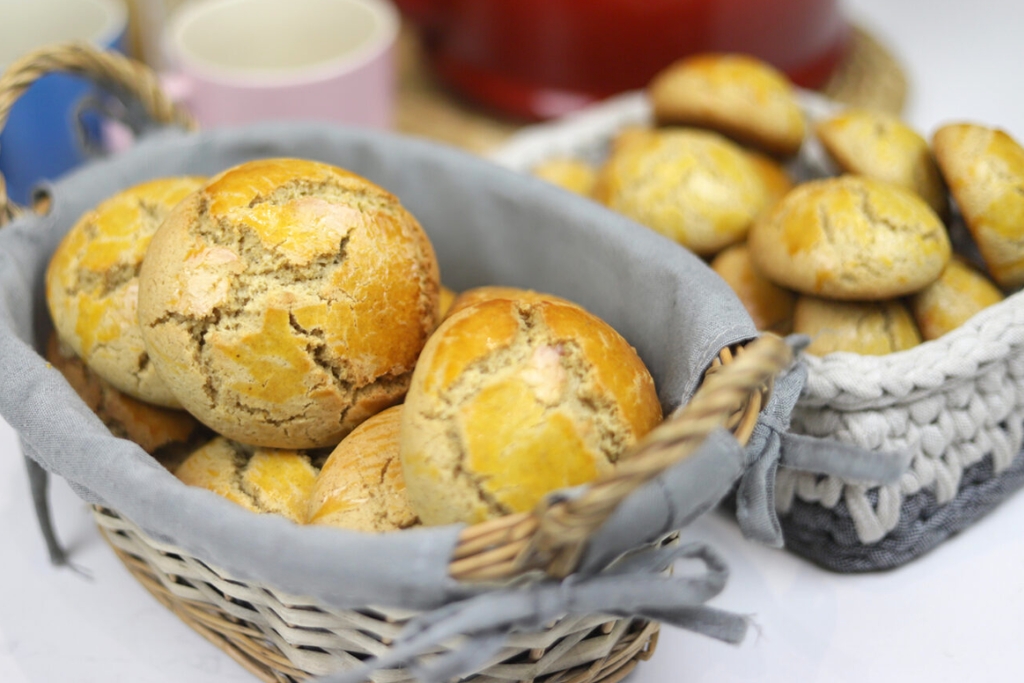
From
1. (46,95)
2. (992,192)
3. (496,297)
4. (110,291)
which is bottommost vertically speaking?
(46,95)

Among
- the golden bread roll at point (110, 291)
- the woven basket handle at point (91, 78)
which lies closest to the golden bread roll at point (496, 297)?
the golden bread roll at point (110, 291)

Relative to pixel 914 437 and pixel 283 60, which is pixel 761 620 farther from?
pixel 283 60

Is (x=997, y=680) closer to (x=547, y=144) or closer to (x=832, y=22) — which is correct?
(x=547, y=144)

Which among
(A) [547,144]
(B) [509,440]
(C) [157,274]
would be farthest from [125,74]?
(B) [509,440]

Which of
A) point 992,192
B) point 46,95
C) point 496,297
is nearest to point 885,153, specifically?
point 992,192

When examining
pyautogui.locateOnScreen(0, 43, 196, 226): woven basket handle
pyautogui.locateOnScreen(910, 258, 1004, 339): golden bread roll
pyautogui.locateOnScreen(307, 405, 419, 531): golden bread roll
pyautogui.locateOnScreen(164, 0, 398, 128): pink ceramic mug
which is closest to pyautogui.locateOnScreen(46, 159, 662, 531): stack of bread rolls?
pyautogui.locateOnScreen(307, 405, 419, 531): golden bread roll

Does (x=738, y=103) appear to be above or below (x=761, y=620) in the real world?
above

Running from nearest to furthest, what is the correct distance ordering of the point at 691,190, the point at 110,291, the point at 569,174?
the point at 110,291 → the point at 691,190 → the point at 569,174
